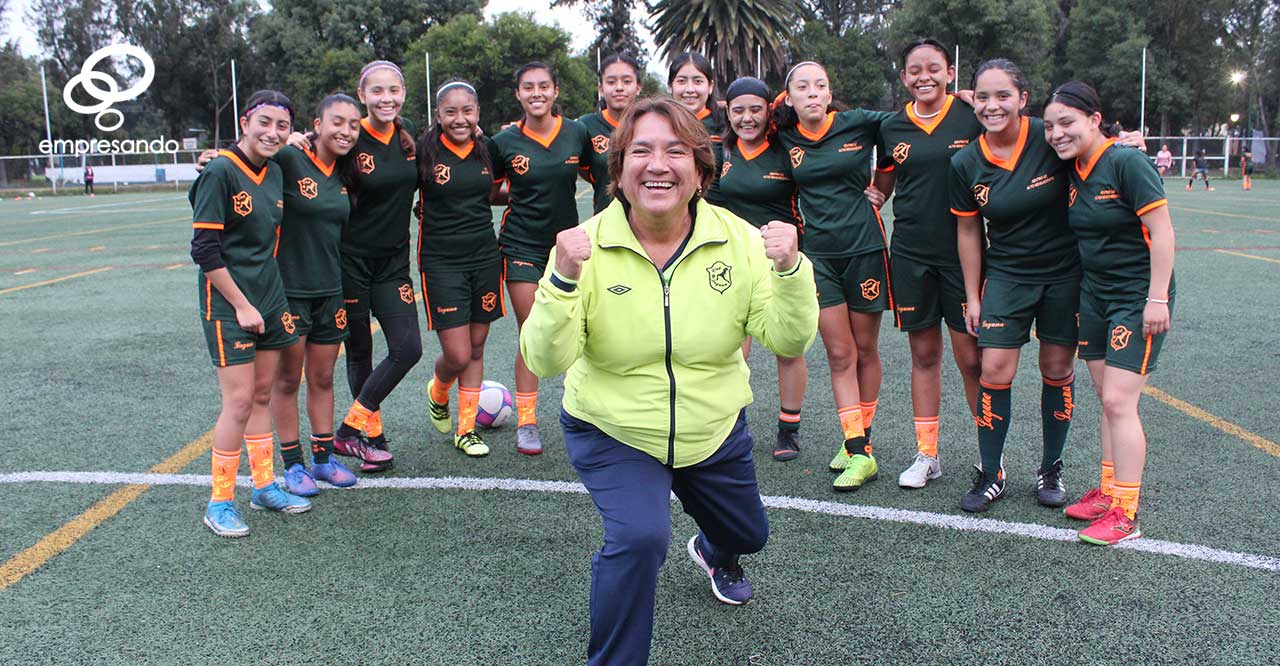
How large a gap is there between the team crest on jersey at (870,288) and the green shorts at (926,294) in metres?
0.10

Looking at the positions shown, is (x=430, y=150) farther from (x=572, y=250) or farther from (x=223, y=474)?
(x=572, y=250)

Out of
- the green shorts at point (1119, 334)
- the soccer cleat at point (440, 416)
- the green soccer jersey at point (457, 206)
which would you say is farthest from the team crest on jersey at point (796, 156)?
the soccer cleat at point (440, 416)

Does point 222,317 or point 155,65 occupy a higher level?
point 155,65

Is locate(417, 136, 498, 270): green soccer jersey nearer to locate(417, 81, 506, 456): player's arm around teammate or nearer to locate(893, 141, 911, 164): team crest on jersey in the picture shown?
locate(417, 81, 506, 456): player's arm around teammate

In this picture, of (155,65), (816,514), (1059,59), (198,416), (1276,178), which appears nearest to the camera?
(816,514)

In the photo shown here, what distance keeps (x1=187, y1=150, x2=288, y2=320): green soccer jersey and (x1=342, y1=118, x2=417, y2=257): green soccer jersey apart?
2.09 feet

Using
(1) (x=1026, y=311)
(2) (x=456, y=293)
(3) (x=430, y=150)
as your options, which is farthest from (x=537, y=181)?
(1) (x=1026, y=311)

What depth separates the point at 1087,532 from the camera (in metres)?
4.06

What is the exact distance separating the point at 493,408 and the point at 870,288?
243cm

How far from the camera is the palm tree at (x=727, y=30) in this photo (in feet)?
180

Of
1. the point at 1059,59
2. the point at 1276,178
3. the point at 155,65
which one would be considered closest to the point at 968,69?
the point at 1059,59

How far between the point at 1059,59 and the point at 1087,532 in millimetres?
66599

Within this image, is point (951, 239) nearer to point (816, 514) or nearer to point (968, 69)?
point (816, 514)

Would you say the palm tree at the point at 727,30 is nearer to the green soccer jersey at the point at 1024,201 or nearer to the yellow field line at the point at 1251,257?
the yellow field line at the point at 1251,257
